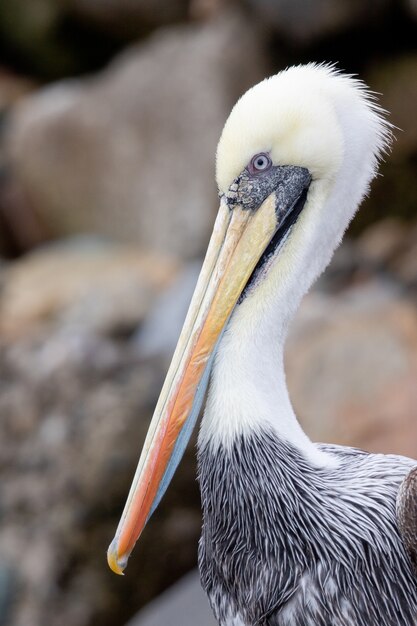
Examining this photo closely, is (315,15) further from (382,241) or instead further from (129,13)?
(129,13)

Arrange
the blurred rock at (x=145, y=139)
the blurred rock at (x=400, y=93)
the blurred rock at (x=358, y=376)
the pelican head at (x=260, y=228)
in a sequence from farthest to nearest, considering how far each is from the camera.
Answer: the blurred rock at (x=145, y=139)
the blurred rock at (x=400, y=93)
the blurred rock at (x=358, y=376)
the pelican head at (x=260, y=228)

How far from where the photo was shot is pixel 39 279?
8711mm

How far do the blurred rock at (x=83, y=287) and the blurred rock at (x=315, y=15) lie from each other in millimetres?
2082

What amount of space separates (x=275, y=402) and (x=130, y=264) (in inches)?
243

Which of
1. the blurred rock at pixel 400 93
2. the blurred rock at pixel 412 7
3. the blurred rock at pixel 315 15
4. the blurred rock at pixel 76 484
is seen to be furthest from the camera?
the blurred rock at pixel 315 15

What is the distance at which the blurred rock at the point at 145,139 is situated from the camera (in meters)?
8.94

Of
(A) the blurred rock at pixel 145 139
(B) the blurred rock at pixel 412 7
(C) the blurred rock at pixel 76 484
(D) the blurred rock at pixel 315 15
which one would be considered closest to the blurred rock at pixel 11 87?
(A) the blurred rock at pixel 145 139

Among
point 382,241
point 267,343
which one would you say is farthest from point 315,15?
point 267,343

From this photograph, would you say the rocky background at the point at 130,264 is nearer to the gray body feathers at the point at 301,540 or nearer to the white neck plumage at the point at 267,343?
the gray body feathers at the point at 301,540

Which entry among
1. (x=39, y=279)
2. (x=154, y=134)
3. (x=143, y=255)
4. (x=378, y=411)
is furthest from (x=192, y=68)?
(x=378, y=411)

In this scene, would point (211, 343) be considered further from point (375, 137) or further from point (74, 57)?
point (74, 57)

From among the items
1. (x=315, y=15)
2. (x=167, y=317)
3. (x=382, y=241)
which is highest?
(x=315, y=15)

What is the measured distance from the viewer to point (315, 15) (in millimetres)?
7895

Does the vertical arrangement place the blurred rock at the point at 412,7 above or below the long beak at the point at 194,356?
above
